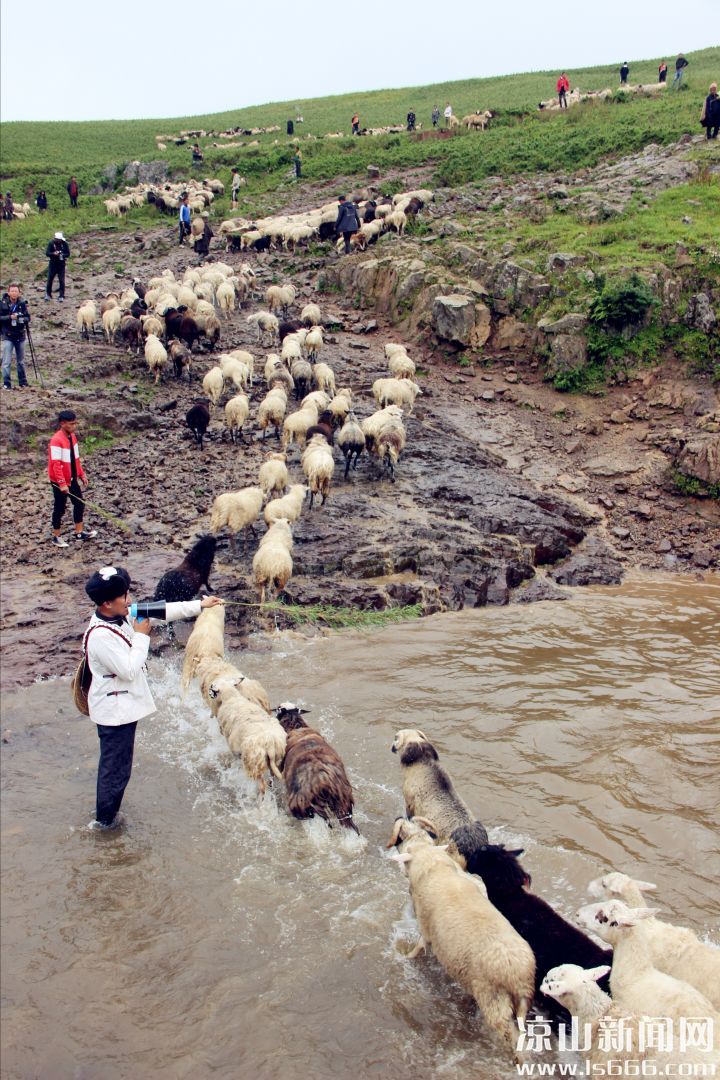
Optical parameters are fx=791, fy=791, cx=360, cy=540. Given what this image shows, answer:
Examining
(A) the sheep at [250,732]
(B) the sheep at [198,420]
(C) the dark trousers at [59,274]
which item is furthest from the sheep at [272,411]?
(C) the dark trousers at [59,274]

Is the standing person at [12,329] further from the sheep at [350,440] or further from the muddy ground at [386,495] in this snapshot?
the sheep at [350,440]

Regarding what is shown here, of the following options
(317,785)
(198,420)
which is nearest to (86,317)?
(198,420)

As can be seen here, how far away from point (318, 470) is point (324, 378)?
165 inches

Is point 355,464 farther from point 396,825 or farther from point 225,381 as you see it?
point 396,825

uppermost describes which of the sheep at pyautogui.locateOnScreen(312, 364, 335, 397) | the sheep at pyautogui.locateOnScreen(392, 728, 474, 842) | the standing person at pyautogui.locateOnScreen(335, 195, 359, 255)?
the standing person at pyautogui.locateOnScreen(335, 195, 359, 255)

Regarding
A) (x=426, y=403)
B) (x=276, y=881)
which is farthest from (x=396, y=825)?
(x=426, y=403)

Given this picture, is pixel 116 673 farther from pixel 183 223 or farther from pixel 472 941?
pixel 183 223

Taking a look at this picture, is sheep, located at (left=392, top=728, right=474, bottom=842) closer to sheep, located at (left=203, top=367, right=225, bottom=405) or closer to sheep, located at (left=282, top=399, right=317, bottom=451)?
sheep, located at (left=282, top=399, right=317, bottom=451)

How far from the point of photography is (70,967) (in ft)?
15.0

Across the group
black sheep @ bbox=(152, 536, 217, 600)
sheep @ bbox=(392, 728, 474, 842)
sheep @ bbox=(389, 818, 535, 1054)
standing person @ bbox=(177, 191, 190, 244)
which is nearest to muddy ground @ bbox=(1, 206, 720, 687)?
black sheep @ bbox=(152, 536, 217, 600)

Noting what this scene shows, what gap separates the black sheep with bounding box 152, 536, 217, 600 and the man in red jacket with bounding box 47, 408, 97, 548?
2.09 m

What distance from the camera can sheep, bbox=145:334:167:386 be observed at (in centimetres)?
1516

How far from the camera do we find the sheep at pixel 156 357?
49.8ft

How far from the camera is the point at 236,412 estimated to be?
13172mm
